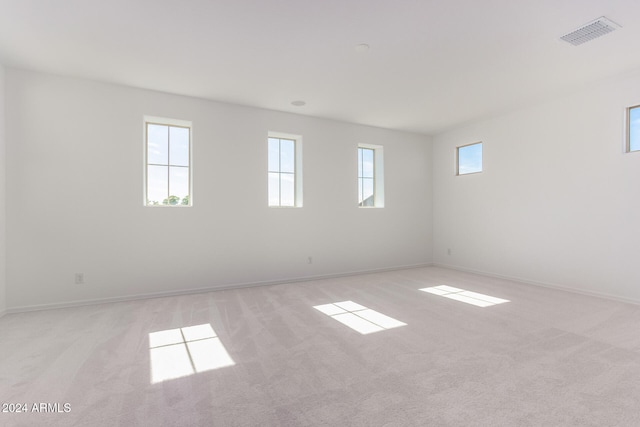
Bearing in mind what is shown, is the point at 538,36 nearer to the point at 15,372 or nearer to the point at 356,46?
the point at 356,46

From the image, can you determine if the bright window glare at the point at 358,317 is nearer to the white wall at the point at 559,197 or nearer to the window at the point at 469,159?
the white wall at the point at 559,197

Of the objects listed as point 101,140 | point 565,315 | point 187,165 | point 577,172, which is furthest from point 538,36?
point 101,140

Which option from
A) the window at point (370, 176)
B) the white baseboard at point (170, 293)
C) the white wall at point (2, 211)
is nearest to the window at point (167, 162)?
the white baseboard at point (170, 293)

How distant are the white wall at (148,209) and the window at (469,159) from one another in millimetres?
1904

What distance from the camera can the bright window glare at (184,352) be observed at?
6.98 feet

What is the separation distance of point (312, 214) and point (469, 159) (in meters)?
3.32

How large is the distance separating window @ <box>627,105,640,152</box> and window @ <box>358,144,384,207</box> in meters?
3.48

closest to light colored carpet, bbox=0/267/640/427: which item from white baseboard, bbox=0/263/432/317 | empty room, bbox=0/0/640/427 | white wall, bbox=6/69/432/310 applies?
empty room, bbox=0/0/640/427

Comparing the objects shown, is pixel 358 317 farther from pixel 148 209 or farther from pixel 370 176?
pixel 370 176

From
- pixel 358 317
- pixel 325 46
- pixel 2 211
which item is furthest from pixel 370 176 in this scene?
pixel 2 211

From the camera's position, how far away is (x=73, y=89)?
3641 millimetres

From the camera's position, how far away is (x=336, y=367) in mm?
2156

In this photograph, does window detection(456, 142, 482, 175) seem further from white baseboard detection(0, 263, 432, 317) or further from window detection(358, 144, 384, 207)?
white baseboard detection(0, 263, 432, 317)

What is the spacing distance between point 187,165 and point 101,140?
41.2 inches
